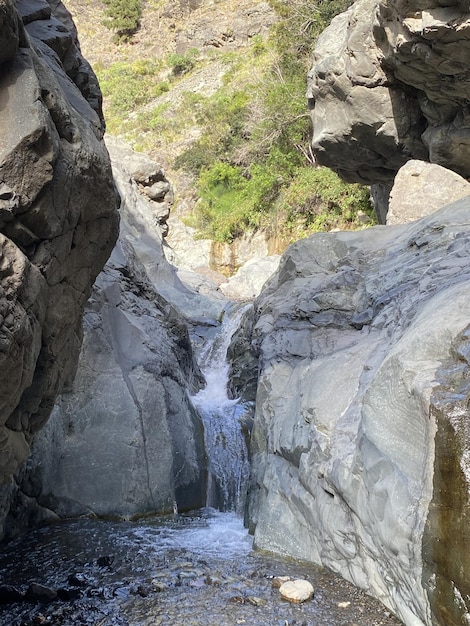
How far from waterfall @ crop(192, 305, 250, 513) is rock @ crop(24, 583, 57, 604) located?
421 cm

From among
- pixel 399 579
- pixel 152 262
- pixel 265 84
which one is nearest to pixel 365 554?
pixel 399 579

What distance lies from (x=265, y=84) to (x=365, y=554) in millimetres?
24863

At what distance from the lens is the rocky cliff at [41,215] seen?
181 inches

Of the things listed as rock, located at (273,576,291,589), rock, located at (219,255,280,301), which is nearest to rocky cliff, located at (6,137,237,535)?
rock, located at (273,576,291,589)

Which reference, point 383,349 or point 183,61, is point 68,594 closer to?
point 383,349

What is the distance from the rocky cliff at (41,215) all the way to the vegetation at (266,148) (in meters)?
17.8

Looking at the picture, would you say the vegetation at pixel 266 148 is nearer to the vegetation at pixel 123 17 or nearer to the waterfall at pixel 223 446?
the waterfall at pixel 223 446

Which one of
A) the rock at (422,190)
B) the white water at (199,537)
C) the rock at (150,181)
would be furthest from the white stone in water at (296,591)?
the rock at (150,181)

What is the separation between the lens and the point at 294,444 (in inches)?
293

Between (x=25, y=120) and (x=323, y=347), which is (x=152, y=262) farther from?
(x=25, y=120)

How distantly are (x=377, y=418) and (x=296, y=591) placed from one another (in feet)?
6.01

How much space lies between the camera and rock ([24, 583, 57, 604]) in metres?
5.64

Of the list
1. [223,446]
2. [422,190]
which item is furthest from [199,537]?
[422,190]

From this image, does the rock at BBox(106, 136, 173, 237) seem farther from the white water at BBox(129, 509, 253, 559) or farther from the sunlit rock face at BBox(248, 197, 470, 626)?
the white water at BBox(129, 509, 253, 559)
